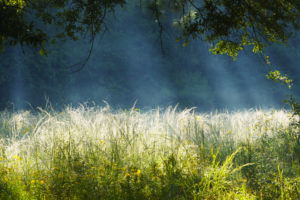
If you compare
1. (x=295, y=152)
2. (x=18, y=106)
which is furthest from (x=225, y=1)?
(x=18, y=106)

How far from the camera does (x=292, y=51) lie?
26500mm

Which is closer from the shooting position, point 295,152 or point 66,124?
point 66,124

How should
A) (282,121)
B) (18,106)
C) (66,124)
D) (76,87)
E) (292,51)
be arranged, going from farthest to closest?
1. (292,51)
2. (76,87)
3. (18,106)
4. (282,121)
5. (66,124)

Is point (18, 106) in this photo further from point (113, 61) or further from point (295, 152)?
point (295, 152)

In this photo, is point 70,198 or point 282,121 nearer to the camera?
point 70,198

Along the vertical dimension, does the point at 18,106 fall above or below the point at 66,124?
above

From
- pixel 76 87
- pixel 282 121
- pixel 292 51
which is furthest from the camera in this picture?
pixel 292 51

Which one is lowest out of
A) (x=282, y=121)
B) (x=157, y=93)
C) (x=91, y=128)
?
(x=91, y=128)

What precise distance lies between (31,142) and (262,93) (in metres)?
25.0

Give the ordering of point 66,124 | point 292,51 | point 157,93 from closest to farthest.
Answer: point 66,124
point 157,93
point 292,51

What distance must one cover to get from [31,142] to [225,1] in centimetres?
334

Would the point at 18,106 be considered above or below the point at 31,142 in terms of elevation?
above

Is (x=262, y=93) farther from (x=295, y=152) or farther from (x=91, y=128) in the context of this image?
(x=91, y=128)

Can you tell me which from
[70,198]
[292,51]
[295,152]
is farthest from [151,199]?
[292,51]
